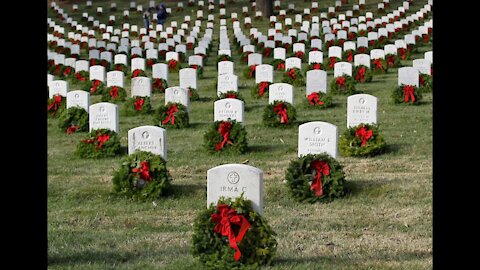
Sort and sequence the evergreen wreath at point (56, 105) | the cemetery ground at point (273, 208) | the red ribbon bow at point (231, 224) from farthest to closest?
the evergreen wreath at point (56, 105), the cemetery ground at point (273, 208), the red ribbon bow at point (231, 224)

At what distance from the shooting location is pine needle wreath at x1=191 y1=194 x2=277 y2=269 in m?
7.11

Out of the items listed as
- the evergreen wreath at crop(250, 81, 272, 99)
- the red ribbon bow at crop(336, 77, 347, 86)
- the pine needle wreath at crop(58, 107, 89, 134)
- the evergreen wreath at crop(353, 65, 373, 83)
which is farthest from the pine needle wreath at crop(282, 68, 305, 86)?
the pine needle wreath at crop(58, 107, 89, 134)

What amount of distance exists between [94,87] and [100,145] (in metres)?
7.27

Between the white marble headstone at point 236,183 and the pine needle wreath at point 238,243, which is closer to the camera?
the pine needle wreath at point 238,243

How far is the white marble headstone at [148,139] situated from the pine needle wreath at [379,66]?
11.5 m

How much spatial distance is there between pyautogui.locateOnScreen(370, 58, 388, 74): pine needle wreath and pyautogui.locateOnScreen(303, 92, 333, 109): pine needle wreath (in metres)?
5.17

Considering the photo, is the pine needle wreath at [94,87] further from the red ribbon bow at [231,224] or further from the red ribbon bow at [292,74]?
the red ribbon bow at [231,224]

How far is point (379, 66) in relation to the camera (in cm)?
2173

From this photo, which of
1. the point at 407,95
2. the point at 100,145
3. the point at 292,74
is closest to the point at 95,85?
the point at 292,74

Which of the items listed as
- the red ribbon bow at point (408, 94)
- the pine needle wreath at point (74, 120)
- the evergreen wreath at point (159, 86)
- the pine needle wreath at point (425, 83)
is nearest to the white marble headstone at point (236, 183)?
the pine needle wreath at point (74, 120)

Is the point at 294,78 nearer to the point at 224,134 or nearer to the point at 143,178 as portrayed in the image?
the point at 224,134

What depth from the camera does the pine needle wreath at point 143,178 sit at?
10.4 metres
